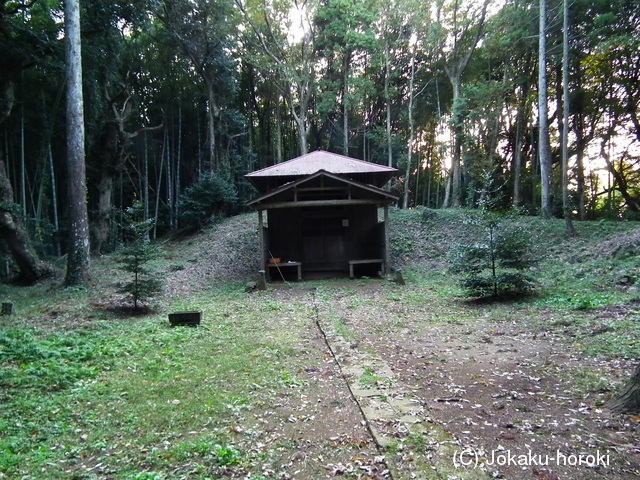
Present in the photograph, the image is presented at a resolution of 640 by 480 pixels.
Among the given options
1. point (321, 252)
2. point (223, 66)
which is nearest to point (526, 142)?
point (321, 252)

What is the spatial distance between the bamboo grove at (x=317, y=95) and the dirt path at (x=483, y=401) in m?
8.27

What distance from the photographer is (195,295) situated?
404 inches

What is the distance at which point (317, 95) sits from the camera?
24797 millimetres

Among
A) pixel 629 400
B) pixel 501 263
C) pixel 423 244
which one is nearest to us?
pixel 629 400

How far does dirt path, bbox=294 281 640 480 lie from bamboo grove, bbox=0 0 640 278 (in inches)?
326

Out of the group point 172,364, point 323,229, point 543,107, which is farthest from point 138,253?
point 543,107

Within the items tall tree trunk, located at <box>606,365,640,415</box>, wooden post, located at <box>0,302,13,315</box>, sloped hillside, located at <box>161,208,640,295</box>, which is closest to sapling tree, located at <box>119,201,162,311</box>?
wooden post, located at <box>0,302,13,315</box>

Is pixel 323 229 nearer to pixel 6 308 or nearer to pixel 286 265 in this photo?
pixel 286 265

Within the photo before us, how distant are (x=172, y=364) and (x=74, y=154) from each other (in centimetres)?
801

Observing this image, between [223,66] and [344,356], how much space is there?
19.5 meters

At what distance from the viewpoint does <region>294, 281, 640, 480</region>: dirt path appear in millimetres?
2355

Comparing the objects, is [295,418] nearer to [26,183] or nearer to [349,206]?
[349,206]

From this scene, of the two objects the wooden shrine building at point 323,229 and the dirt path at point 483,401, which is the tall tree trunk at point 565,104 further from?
the dirt path at point 483,401

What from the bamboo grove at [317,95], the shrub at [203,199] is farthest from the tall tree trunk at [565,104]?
the shrub at [203,199]
